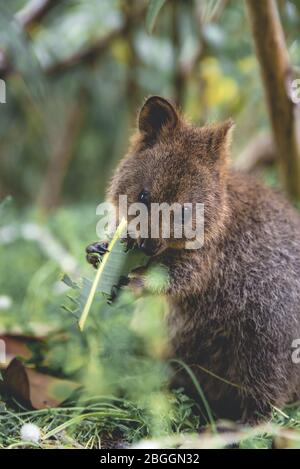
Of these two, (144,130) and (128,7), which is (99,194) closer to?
(128,7)

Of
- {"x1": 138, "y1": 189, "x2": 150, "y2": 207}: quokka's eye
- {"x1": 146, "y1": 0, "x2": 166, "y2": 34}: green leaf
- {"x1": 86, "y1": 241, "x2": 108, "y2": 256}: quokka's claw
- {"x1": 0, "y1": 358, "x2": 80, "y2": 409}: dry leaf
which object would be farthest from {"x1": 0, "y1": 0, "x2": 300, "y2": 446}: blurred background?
{"x1": 138, "y1": 189, "x2": 150, "y2": 207}: quokka's eye

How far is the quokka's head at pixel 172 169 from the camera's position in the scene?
2.96 metres

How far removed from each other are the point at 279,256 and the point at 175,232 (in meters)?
0.59

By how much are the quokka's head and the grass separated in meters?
0.47

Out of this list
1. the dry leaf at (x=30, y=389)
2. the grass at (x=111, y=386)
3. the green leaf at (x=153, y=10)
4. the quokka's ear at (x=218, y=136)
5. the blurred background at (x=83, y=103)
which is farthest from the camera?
the blurred background at (x=83, y=103)

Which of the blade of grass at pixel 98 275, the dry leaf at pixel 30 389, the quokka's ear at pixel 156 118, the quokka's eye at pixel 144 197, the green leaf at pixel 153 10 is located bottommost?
the dry leaf at pixel 30 389

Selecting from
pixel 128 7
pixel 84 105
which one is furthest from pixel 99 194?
pixel 128 7

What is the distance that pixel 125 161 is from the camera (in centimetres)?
337

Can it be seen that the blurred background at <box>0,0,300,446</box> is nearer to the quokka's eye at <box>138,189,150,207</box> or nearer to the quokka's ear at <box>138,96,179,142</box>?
the quokka's ear at <box>138,96,179,142</box>

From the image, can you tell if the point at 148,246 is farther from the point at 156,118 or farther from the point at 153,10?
the point at 153,10

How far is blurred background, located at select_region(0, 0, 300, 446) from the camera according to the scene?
404cm

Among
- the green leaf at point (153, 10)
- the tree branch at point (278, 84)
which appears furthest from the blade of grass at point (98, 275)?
the tree branch at point (278, 84)

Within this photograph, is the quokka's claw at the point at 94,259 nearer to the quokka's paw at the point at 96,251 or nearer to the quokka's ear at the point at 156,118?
the quokka's paw at the point at 96,251

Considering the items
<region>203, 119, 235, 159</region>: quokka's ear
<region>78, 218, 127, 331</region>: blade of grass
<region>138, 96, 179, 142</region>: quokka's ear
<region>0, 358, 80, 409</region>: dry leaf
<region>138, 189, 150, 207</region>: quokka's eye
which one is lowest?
<region>0, 358, 80, 409</region>: dry leaf
